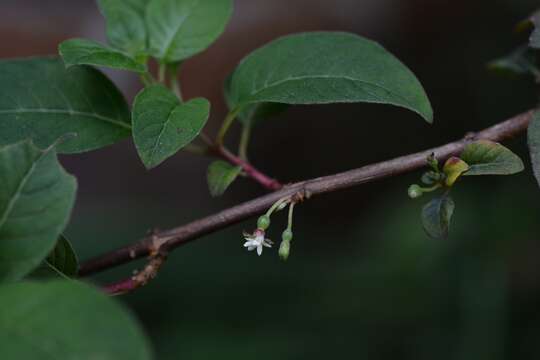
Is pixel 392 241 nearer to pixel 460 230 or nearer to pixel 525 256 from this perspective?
pixel 460 230

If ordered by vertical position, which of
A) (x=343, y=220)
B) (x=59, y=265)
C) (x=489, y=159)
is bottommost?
(x=343, y=220)

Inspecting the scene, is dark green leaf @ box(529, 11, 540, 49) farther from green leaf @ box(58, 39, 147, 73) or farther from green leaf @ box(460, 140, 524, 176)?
green leaf @ box(58, 39, 147, 73)

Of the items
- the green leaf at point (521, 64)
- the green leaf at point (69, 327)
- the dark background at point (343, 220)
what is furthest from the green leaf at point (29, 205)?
the dark background at point (343, 220)

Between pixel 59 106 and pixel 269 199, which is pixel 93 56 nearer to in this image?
pixel 59 106

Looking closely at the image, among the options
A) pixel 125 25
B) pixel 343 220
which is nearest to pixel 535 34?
pixel 125 25

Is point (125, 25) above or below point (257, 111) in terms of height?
above

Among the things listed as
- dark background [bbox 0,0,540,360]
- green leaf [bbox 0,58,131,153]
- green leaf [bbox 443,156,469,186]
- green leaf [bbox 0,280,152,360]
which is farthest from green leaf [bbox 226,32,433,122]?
dark background [bbox 0,0,540,360]
